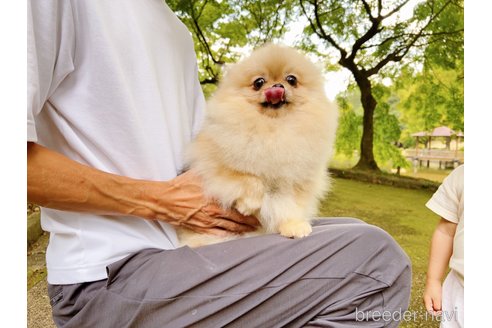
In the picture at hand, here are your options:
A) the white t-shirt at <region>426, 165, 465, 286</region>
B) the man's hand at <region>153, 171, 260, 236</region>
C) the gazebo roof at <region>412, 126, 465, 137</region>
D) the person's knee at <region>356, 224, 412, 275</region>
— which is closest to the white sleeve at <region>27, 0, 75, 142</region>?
the man's hand at <region>153, 171, 260, 236</region>

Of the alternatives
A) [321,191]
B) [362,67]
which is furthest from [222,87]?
[362,67]

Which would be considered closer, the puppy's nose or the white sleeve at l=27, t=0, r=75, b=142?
the white sleeve at l=27, t=0, r=75, b=142

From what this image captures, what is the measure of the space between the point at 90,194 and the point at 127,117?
16 cm

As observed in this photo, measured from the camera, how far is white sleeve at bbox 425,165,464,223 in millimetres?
1032

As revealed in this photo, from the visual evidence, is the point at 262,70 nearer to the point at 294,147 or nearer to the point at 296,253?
the point at 294,147

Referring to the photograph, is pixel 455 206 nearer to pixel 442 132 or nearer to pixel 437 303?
pixel 437 303

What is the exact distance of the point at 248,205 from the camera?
793 millimetres

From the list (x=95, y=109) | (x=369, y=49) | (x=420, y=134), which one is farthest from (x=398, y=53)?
(x=95, y=109)

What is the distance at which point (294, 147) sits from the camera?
824 millimetres

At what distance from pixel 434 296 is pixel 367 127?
2.04m

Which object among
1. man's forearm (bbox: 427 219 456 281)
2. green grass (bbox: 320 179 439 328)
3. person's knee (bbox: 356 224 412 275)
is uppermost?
person's knee (bbox: 356 224 412 275)

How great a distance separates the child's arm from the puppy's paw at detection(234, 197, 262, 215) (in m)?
0.64

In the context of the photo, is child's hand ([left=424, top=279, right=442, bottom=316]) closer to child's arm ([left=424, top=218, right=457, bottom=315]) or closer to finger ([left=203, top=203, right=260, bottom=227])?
child's arm ([left=424, top=218, right=457, bottom=315])

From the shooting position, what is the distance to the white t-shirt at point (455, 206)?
3.23 feet
